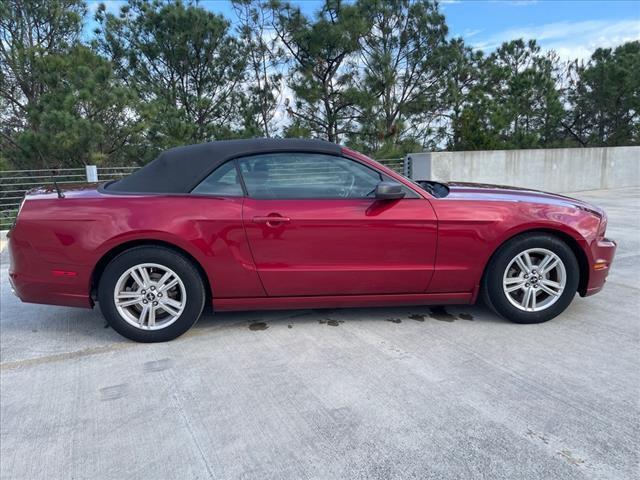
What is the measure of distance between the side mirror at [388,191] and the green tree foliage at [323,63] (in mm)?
13189

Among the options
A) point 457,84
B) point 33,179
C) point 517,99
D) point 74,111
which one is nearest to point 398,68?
point 457,84

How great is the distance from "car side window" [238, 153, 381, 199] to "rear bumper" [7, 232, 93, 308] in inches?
53.3

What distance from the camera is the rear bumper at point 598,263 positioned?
3.53m

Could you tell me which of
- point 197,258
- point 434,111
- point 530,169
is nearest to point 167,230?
point 197,258

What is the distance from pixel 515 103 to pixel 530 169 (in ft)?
23.9

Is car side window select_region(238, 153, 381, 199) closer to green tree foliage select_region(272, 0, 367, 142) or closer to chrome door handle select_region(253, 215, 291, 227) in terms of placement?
chrome door handle select_region(253, 215, 291, 227)

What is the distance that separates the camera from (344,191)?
344 centimetres

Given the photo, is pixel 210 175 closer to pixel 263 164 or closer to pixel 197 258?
pixel 263 164

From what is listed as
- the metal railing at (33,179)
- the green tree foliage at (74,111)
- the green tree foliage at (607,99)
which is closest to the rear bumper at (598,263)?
the metal railing at (33,179)

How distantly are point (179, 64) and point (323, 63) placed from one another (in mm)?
4801

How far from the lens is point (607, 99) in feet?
65.6

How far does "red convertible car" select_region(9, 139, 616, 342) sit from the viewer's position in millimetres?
3256

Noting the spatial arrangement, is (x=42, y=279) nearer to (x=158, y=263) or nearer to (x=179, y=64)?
(x=158, y=263)

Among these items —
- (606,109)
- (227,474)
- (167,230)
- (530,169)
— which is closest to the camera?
(227,474)
